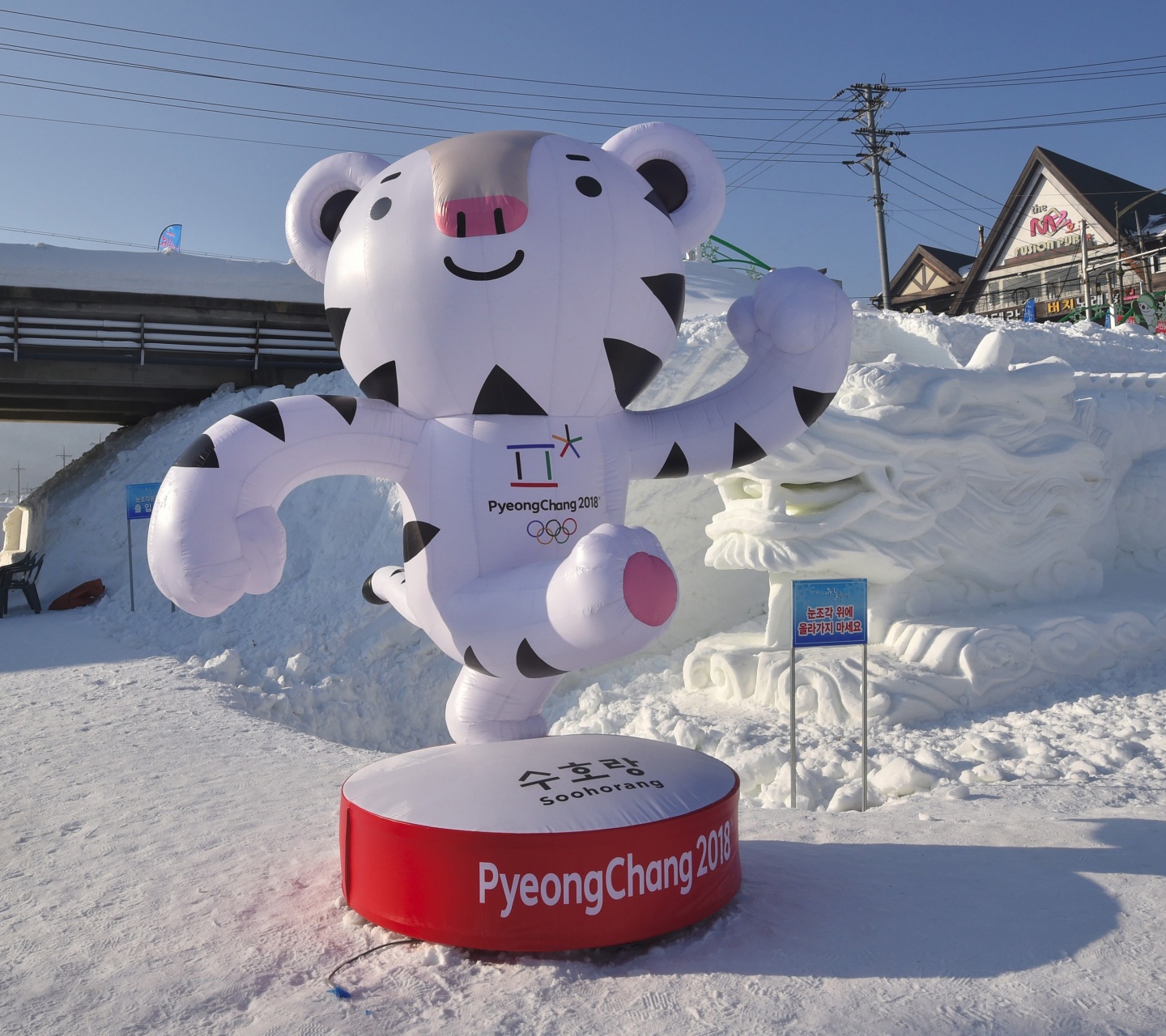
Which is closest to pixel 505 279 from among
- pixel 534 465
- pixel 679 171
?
pixel 534 465

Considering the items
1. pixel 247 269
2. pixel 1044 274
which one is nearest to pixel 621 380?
pixel 247 269

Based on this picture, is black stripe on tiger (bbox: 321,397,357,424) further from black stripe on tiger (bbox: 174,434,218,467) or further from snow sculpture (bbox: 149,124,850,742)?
black stripe on tiger (bbox: 174,434,218,467)

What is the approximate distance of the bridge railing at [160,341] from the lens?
14.6m

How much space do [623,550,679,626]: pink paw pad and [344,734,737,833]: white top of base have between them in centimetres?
78

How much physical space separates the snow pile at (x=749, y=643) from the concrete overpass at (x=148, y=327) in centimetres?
323

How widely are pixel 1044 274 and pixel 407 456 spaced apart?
26.6 meters

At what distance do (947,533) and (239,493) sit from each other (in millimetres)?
6107

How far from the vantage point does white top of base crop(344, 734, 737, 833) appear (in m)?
3.30

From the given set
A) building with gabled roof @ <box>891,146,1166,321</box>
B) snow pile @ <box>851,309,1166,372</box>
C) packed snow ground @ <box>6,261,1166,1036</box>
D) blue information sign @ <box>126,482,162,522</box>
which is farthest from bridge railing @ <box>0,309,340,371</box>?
building with gabled roof @ <box>891,146,1166,321</box>

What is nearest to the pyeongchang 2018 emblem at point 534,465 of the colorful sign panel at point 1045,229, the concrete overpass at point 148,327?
the concrete overpass at point 148,327

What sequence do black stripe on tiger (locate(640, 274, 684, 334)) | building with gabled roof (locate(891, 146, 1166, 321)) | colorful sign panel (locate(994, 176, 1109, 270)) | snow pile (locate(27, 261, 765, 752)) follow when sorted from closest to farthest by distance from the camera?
black stripe on tiger (locate(640, 274, 684, 334)), snow pile (locate(27, 261, 765, 752)), building with gabled roof (locate(891, 146, 1166, 321)), colorful sign panel (locate(994, 176, 1109, 270))

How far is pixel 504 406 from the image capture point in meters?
Result: 3.57

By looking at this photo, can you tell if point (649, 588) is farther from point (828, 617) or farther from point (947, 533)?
point (947, 533)

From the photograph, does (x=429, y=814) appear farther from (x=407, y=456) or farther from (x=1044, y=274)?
(x=1044, y=274)
